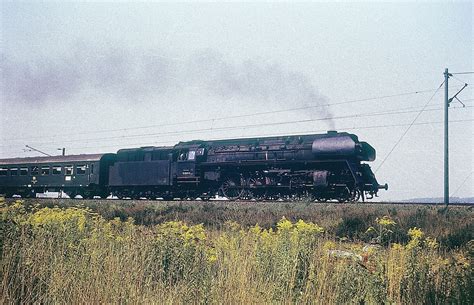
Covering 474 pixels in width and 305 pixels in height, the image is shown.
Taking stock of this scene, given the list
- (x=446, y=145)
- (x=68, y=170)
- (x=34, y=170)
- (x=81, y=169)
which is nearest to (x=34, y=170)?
(x=34, y=170)

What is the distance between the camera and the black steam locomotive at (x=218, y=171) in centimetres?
2220

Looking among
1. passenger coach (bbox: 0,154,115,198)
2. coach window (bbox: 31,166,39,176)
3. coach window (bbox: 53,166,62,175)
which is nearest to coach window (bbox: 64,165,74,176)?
passenger coach (bbox: 0,154,115,198)

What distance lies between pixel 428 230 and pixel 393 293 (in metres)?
6.36

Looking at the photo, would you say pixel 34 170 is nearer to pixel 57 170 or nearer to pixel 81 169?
pixel 57 170

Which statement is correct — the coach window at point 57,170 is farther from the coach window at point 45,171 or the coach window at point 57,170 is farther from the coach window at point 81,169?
the coach window at point 81,169

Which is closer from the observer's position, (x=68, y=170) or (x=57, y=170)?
(x=68, y=170)

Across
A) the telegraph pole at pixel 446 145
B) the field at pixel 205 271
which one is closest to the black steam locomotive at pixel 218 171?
the telegraph pole at pixel 446 145

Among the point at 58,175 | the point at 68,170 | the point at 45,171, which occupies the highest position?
the point at 68,170

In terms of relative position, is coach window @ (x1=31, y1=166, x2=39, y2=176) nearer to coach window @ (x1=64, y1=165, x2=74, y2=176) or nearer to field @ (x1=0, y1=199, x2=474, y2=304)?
coach window @ (x1=64, y1=165, x2=74, y2=176)

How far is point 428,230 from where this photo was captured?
12.3 metres

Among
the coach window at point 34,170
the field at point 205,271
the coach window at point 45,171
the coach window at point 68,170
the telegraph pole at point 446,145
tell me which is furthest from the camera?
the coach window at point 34,170

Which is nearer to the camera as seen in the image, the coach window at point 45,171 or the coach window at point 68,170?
the coach window at point 68,170

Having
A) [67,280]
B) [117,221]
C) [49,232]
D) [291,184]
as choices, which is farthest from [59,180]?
[67,280]

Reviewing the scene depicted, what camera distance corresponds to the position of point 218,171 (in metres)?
26.3
